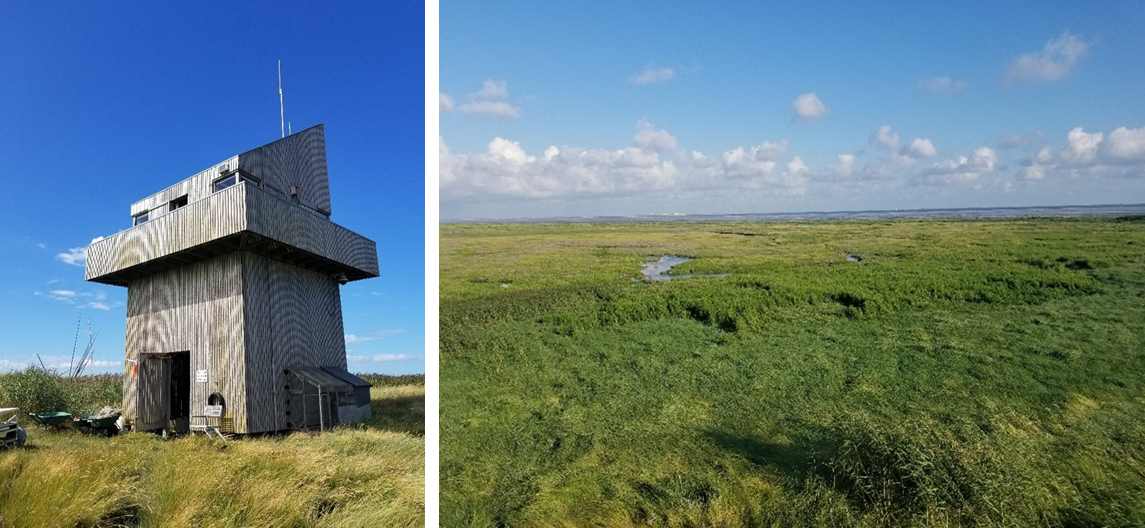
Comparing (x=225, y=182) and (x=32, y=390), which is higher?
(x=225, y=182)

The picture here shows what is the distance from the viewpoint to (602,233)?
10.6 m

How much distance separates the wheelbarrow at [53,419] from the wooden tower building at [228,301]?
0.56 m

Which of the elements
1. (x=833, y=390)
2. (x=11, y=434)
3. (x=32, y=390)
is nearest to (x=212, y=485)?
(x=11, y=434)

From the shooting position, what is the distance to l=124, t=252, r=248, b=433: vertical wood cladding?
602cm

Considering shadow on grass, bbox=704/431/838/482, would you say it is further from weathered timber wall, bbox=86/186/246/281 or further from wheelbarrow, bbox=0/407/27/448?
wheelbarrow, bbox=0/407/27/448

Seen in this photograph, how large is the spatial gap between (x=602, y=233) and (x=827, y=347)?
6335 millimetres

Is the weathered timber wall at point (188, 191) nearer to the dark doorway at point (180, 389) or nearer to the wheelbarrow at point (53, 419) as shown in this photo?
the dark doorway at point (180, 389)

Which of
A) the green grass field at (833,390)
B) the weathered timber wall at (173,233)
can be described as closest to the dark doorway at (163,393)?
the weathered timber wall at (173,233)

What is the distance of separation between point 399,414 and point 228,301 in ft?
10.1

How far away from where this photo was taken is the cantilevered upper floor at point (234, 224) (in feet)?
19.3

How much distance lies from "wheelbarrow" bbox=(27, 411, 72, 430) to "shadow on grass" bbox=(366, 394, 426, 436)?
321 centimetres

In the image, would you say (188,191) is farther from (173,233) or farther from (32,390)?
(32,390)

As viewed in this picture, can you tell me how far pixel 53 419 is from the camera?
19.7ft

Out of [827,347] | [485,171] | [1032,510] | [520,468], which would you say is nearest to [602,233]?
[485,171]
